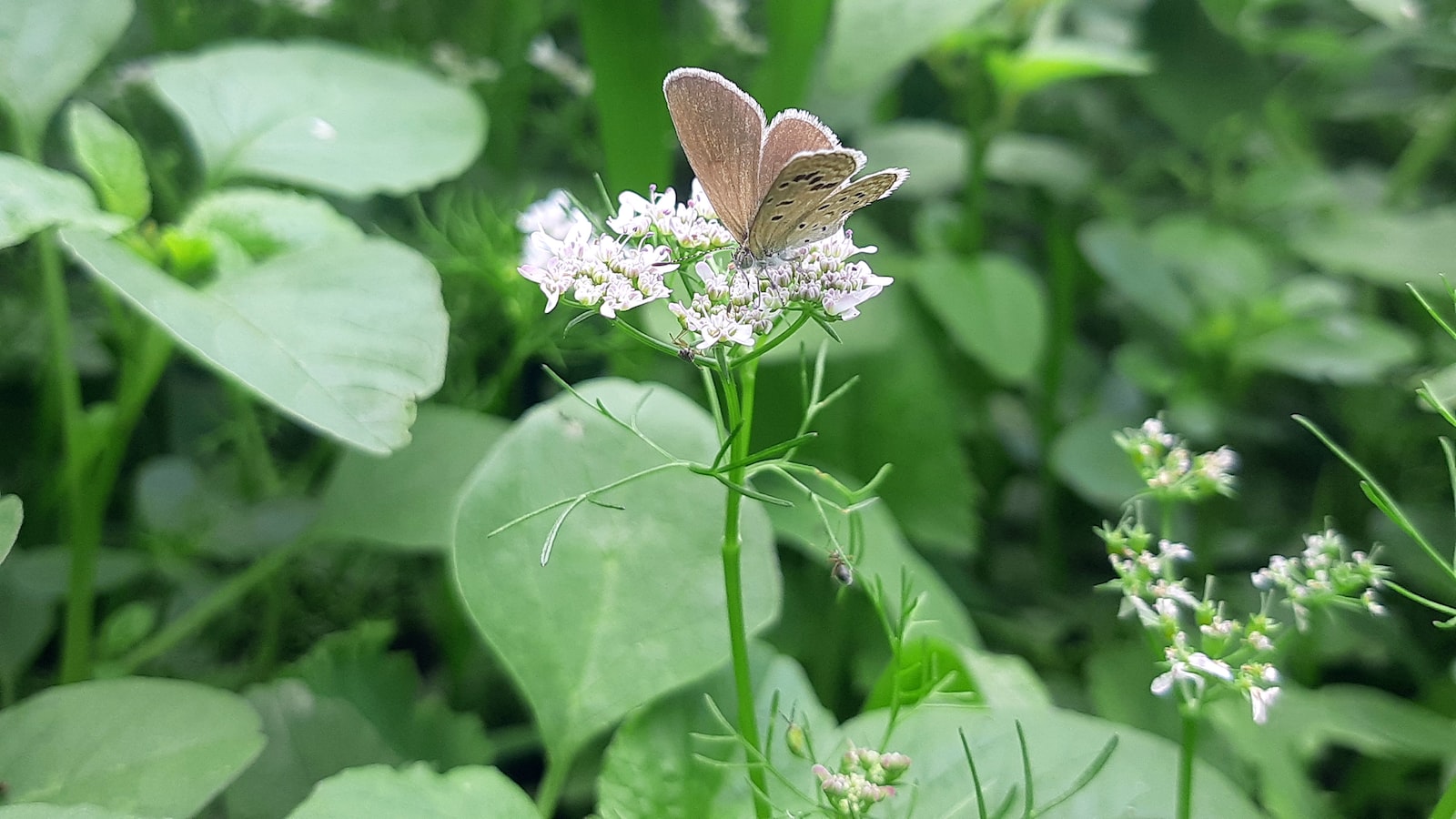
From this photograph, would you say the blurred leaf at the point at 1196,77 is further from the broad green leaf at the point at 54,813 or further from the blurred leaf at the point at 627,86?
the broad green leaf at the point at 54,813

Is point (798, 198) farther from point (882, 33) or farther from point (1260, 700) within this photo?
point (882, 33)

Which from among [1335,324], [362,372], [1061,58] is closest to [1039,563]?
[1335,324]

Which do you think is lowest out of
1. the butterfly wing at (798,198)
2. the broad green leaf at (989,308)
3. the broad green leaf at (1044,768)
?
the broad green leaf at (989,308)

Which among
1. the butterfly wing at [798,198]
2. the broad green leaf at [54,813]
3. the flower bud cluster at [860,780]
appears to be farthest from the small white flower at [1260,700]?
the broad green leaf at [54,813]

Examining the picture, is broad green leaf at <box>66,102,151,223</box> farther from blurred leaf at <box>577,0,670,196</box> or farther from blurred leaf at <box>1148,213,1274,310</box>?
blurred leaf at <box>1148,213,1274,310</box>

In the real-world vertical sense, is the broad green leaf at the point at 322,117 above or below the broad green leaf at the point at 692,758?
above

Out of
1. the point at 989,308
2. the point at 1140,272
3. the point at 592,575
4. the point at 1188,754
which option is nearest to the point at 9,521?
the point at 592,575

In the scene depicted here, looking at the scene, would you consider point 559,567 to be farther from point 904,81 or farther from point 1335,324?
point 904,81
